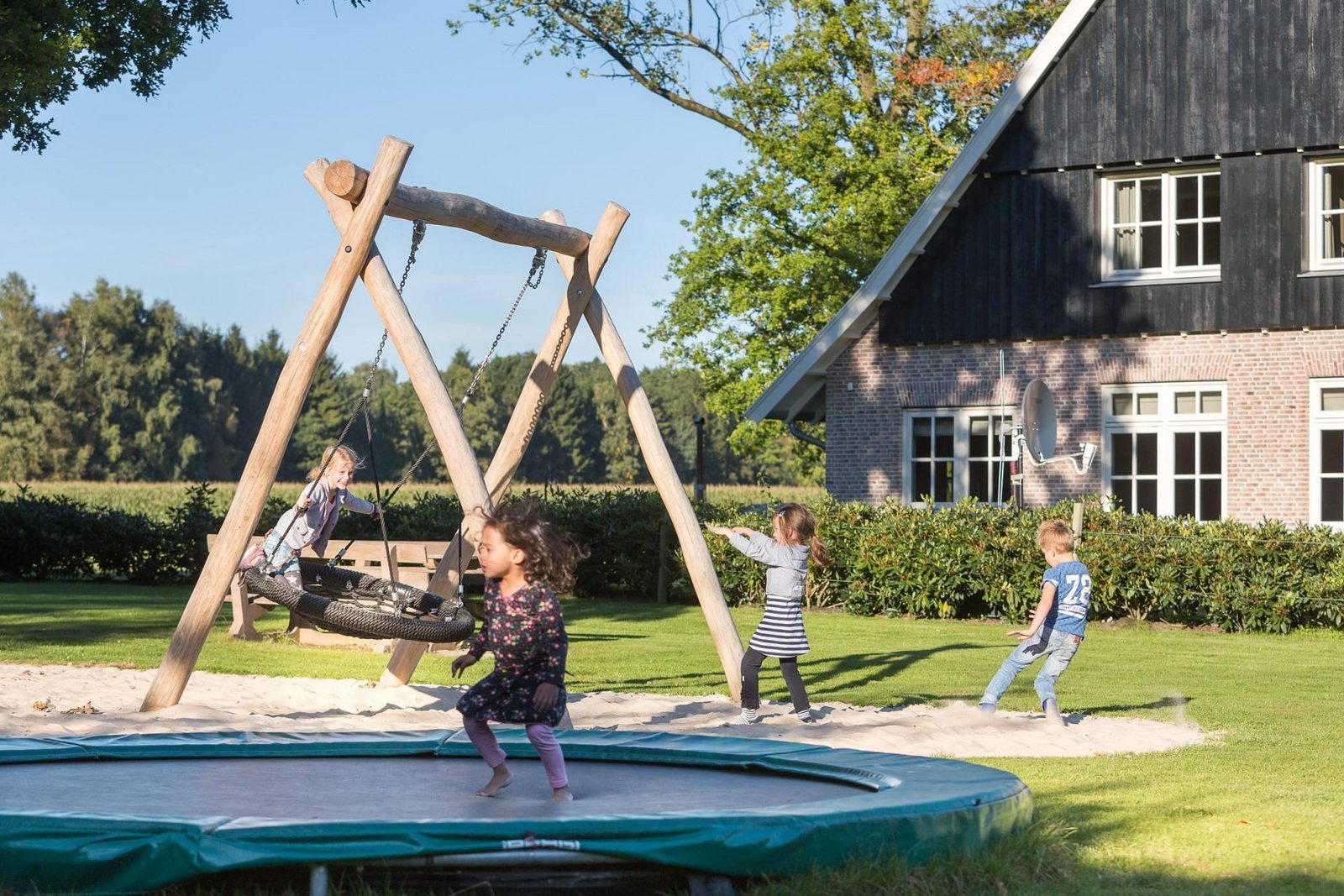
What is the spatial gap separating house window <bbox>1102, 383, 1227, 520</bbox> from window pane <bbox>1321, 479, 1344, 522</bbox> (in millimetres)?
1230

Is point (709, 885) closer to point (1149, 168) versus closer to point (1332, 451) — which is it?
point (1332, 451)

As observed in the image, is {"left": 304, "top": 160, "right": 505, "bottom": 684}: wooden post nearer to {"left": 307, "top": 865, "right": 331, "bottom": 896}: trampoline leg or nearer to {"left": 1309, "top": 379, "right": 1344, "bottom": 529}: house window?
{"left": 307, "top": 865, "right": 331, "bottom": 896}: trampoline leg

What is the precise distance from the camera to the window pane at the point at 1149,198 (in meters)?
22.1

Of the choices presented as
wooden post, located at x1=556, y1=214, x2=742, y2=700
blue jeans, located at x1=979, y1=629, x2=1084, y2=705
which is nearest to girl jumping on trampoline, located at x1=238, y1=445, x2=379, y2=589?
wooden post, located at x1=556, y1=214, x2=742, y2=700

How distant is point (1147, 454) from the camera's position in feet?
71.5

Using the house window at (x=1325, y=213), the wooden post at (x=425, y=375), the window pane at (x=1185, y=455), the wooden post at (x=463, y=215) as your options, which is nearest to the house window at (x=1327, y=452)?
the window pane at (x=1185, y=455)

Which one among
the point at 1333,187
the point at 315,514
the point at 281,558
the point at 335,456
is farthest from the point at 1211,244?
the point at 281,558

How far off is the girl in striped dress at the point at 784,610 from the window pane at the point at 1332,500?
12299 mm

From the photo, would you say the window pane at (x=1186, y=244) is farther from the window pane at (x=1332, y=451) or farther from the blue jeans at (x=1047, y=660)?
the blue jeans at (x=1047, y=660)

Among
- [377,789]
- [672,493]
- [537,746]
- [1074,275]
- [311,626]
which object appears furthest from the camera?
[1074,275]

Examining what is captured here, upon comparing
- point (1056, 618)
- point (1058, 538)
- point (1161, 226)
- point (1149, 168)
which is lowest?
point (1056, 618)

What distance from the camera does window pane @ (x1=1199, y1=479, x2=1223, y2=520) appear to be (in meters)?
21.3

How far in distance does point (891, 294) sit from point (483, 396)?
75.2 meters

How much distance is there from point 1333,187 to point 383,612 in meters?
16.0
